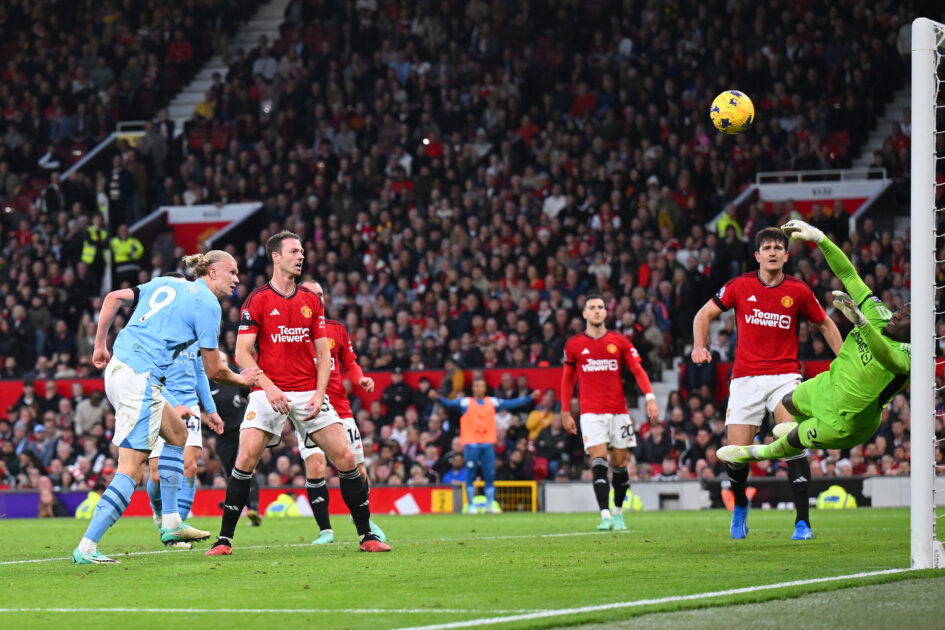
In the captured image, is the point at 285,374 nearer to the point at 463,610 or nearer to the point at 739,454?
the point at 739,454

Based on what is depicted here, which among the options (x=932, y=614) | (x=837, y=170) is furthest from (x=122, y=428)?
(x=837, y=170)

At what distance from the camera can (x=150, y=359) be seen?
10891 millimetres

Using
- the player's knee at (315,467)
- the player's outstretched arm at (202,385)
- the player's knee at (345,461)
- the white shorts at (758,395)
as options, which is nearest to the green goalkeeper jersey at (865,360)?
the white shorts at (758,395)

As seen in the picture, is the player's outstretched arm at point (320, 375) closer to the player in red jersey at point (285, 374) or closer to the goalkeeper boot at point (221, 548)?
the player in red jersey at point (285, 374)

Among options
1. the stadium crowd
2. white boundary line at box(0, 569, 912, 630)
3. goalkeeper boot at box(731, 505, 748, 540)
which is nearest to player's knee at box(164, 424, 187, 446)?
Answer: white boundary line at box(0, 569, 912, 630)

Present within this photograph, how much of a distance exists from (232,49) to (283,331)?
26.2 metres

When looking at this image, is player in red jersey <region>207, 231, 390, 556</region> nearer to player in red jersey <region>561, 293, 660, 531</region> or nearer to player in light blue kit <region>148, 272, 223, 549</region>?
player in light blue kit <region>148, 272, 223, 549</region>

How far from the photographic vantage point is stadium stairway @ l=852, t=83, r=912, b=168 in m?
27.1

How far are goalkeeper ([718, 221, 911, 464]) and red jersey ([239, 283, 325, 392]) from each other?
369 cm

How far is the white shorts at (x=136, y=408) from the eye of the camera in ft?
34.0

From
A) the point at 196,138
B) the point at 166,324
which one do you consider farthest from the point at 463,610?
the point at 196,138

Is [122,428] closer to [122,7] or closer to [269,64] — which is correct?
[269,64]

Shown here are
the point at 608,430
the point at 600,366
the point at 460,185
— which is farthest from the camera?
the point at 460,185

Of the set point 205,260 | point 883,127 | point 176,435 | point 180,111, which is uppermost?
point 180,111
